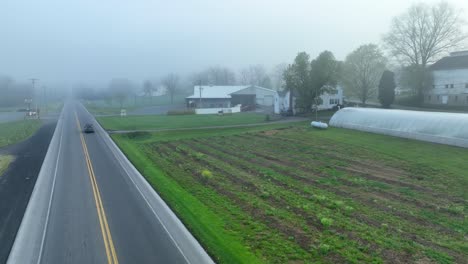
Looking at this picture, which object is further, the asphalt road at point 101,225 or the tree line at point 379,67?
the tree line at point 379,67

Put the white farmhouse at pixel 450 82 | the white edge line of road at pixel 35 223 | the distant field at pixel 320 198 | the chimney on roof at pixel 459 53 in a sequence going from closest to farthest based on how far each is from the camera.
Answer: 1. the white edge line of road at pixel 35 223
2. the distant field at pixel 320 198
3. the white farmhouse at pixel 450 82
4. the chimney on roof at pixel 459 53

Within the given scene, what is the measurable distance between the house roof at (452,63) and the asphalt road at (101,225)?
68.8m

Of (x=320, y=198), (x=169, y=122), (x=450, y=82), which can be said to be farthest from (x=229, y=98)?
(x=320, y=198)

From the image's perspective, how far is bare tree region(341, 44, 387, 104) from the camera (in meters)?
74.9

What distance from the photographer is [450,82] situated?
6881cm

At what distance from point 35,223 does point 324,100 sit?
6923cm

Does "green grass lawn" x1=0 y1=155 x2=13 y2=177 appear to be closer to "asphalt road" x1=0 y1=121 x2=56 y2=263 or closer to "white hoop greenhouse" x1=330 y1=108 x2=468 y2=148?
"asphalt road" x1=0 y1=121 x2=56 y2=263

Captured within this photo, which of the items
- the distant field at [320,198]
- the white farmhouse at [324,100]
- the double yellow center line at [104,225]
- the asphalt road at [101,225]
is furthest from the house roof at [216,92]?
the double yellow center line at [104,225]

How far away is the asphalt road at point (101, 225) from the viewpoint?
1435cm

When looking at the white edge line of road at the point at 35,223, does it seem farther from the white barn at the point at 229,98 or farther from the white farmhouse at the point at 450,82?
the white barn at the point at 229,98

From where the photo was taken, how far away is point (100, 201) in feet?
69.6

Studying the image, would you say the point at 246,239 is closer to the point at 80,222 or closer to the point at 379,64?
the point at 80,222

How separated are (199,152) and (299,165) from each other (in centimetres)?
→ 1209

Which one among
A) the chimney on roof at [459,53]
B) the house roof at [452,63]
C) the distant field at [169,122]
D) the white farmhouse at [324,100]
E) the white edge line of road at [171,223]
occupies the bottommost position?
the white edge line of road at [171,223]
